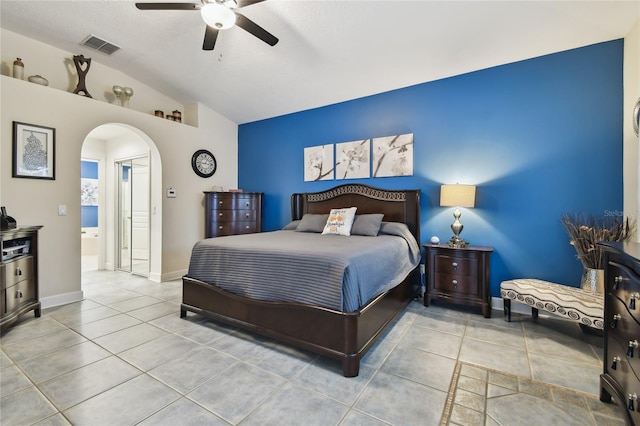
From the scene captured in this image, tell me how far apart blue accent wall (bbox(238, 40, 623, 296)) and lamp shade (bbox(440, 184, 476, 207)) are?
1.02ft

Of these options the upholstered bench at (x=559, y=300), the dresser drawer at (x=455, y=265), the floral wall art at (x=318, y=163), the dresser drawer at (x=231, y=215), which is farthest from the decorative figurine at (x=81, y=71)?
the upholstered bench at (x=559, y=300)

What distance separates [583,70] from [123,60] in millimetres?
5424

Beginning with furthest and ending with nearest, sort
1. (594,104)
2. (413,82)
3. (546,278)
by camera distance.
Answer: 1. (413,82)
2. (546,278)
3. (594,104)

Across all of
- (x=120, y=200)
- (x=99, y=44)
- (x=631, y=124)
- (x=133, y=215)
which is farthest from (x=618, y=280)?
(x=120, y=200)

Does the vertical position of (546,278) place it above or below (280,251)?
below

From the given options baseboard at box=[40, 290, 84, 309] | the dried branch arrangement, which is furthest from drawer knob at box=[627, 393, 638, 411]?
baseboard at box=[40, 290, 84, 309]

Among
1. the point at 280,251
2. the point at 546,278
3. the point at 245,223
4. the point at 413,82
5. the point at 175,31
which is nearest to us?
the point at 280,251

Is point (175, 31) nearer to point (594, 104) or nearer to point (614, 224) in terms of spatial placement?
point (594, 104)

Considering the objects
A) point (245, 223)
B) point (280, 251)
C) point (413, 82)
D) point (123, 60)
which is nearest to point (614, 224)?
point (413, 82)

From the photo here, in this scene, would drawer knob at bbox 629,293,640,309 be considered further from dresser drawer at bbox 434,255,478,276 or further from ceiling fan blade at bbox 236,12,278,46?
ceiling fan blade at bbox 236,12,278,46

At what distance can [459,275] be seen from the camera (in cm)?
310

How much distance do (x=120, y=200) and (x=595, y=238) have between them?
22.2 feet

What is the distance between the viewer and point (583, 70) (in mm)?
2812

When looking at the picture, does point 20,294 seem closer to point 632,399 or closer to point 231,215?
point 231,215
